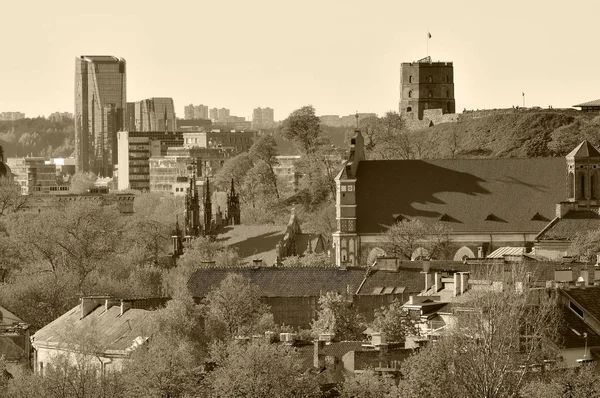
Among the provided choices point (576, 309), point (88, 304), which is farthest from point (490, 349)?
point (88, 304)

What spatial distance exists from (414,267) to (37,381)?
38819 mm

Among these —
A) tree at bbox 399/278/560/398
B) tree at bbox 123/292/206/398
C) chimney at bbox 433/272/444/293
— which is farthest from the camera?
chimney at bbox 433/272/444/293

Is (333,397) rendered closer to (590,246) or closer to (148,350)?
(148,350)

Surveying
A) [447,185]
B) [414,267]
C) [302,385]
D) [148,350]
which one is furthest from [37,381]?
[447,185]

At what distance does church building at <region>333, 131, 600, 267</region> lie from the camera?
521 ft

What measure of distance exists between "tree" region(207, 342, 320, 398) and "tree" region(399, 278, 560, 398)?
10.4 feet

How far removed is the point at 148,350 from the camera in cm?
9206

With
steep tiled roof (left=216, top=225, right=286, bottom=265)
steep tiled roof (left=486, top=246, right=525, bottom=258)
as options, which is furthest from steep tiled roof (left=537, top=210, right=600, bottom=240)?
steep tiled roof (left=216, top=225, right=286, bottom=265)

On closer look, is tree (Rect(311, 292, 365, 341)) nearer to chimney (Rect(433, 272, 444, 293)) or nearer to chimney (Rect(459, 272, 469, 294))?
chimney (Rect(433, 272, 444, 293))

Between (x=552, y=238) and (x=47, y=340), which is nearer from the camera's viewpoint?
(x=47, y=340)

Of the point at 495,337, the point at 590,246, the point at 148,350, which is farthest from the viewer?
the point at 590,246

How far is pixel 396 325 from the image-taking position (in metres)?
94.9

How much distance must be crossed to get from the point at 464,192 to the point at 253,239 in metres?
15.5

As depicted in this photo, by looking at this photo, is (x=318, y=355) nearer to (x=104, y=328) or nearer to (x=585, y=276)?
(x=585, y=276)
